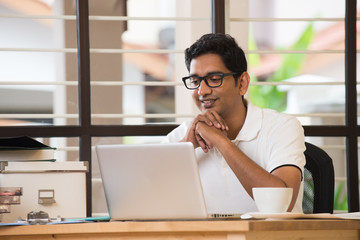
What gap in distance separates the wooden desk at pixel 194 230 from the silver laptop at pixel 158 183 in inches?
7.6

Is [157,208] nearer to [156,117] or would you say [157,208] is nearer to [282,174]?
[282,174]

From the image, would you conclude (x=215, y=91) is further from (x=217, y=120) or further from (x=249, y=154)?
(x=249, y=154)

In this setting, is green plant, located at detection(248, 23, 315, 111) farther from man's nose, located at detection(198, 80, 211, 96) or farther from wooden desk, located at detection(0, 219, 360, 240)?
wooden desk, located at detection(0, 219, 360, 240)

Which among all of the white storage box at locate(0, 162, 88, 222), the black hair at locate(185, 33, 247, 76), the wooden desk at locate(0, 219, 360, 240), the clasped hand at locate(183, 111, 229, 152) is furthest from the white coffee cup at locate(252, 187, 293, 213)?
the black hair at locate(185, 33, 247, 76)

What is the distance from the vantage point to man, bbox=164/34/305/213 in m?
2.45

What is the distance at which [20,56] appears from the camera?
10.5ft

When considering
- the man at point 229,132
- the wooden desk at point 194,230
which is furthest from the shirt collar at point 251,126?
the wooden desk at point 194,230

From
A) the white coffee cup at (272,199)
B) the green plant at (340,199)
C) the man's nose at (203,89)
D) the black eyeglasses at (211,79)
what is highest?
the black eyeglasses at (211,79)

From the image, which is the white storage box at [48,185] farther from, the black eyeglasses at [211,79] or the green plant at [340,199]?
the green plant at [340,199]

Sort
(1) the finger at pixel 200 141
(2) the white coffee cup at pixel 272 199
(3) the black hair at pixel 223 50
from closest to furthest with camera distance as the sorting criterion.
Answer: (2) the white coffee cup at pixel 272 199
(1) the finger at pixel 200 141
(3) the black hair at pixel 223 50

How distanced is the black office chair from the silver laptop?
0.74 m

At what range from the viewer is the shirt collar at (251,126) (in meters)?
2.62

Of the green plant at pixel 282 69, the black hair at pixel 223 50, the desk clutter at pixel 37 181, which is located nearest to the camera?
the desk clutter at pixel 37 181

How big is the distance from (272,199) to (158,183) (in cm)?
31
